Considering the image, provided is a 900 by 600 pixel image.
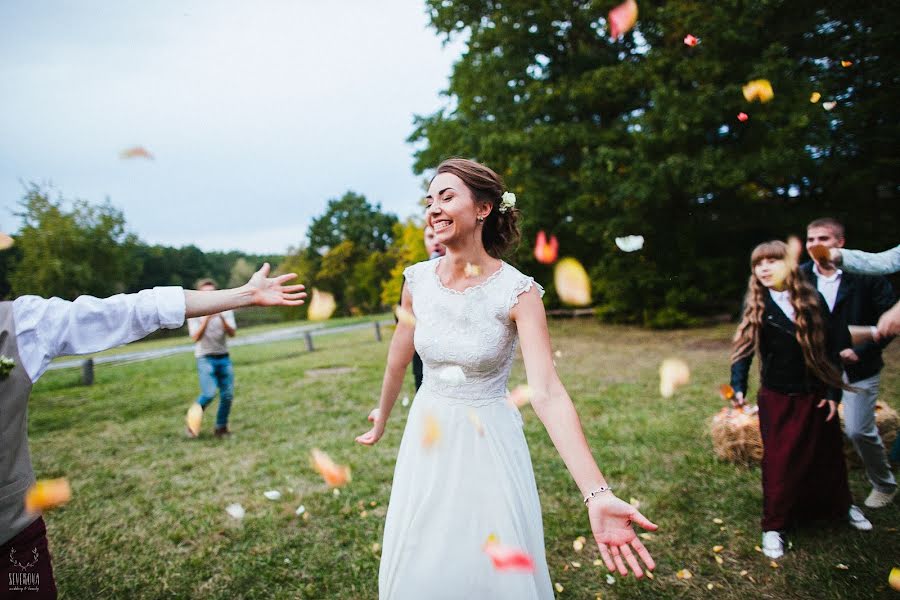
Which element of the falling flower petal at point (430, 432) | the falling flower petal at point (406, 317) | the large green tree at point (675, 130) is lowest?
the falling flower petal at point (430, 432)

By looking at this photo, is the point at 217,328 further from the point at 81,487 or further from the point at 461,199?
the point at 461,199

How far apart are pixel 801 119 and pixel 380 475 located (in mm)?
11382

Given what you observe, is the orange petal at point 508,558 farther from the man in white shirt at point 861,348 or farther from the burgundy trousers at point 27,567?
the man in white shirt at point 861,348

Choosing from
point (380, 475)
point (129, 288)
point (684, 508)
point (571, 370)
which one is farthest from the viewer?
point (129, 288)

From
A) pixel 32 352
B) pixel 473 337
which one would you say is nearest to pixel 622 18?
pixel 473 337

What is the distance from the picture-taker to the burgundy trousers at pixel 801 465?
3398 mm

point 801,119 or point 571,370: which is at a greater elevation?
point 801,119

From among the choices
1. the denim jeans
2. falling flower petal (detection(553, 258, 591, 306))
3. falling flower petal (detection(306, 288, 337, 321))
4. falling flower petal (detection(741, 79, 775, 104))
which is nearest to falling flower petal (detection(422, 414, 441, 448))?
the denim jeans

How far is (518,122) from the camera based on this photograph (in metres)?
14.7

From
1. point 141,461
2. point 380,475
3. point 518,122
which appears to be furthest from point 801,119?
point 141,461

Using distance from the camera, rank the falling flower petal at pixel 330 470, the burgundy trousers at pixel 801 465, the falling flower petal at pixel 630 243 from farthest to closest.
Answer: the falling flower petal at pixel 630 243
the falling flower petal at pixel 330 470
the burgundy trousers at pixel 801 465

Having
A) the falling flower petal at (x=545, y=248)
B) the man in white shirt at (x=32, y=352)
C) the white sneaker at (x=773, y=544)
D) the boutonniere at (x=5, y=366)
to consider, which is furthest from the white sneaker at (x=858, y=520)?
the falling flower petal at (x=545, y=248)

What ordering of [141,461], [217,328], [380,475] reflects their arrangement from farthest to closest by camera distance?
[217,328], [141,461], [380,475]

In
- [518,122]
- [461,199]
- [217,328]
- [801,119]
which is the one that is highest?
[518,122]
